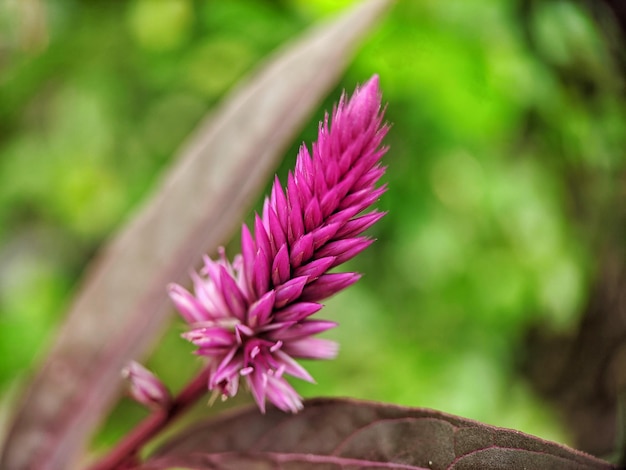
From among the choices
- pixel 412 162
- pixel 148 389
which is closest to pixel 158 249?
pixel 148 389

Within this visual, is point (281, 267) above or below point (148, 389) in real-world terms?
above

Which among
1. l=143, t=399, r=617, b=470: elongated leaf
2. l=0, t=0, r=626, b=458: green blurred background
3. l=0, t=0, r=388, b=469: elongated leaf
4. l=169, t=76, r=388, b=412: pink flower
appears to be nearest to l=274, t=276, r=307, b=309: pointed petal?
l=169, t=76, r=388, b=412: pink flower

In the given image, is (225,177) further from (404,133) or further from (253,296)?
(404,133)

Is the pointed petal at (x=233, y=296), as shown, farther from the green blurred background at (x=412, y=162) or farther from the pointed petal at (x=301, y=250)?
the green blurred background at (x=412, y=162)

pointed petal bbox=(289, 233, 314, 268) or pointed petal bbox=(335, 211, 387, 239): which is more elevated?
pointed petal bbox=(335, 211, 387, 239)

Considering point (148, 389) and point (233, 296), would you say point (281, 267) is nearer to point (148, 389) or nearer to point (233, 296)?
point (233, 296)

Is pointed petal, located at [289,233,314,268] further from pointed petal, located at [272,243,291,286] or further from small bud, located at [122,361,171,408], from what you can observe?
small bud, located at [122,361,171,408]
